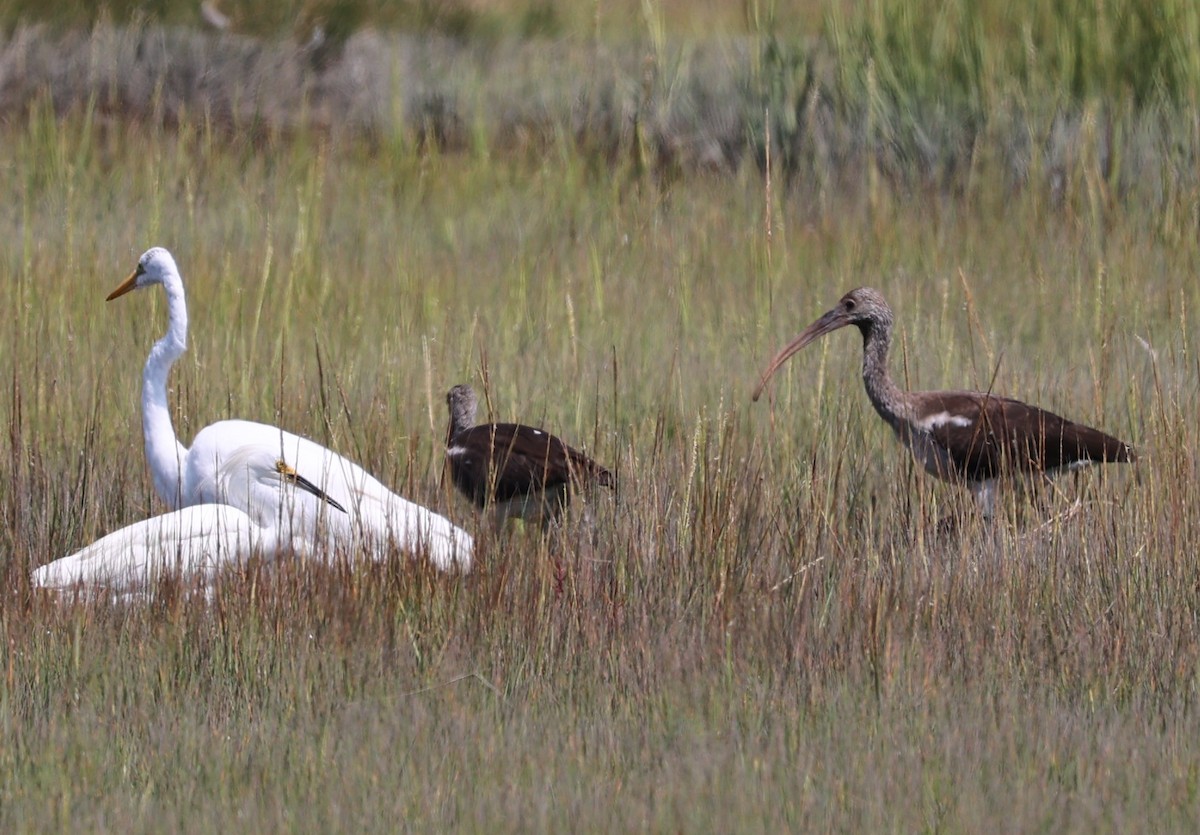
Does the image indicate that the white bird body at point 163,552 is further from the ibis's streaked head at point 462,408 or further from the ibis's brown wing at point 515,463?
the ibis's streaked head at point 462,408

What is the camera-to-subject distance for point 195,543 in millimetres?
5273

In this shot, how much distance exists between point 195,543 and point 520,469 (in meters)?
1.27

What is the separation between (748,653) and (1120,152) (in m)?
7.07

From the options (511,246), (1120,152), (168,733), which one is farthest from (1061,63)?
(168,733)

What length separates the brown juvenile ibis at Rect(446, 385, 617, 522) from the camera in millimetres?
6004

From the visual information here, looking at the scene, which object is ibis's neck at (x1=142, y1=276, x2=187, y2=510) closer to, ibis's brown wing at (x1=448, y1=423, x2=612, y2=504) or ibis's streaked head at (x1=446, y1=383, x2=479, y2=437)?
ibis's brown wing at (x1=448, y1=423, x2=612, y2=504)

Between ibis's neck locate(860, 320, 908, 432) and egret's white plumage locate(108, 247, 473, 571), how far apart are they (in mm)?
2111

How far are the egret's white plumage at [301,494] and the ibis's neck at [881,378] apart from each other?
6.93 ft

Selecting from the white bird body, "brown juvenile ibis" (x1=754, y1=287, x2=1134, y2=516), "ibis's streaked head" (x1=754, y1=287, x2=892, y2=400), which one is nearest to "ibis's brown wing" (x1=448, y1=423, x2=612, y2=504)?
"brown juvenile ibis" (x1=754, y1=287, x2=1134, y2=516)

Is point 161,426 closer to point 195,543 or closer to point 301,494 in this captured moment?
point 301,494

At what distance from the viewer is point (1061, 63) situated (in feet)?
36.0

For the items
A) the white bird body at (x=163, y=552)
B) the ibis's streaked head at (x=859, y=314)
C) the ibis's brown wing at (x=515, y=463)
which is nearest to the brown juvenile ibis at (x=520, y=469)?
the ibis's brown wing at (x=515, y=463)

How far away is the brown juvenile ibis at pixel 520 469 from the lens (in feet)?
19.7

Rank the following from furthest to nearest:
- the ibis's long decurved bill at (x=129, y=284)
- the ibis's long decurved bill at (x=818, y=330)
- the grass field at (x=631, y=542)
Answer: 1. the ibis's long decurved bill at (x=818, y=330)
2. the ibis's long decurved bill at (x=129, y=284)
3. the grass field at (x=631, y=542)
